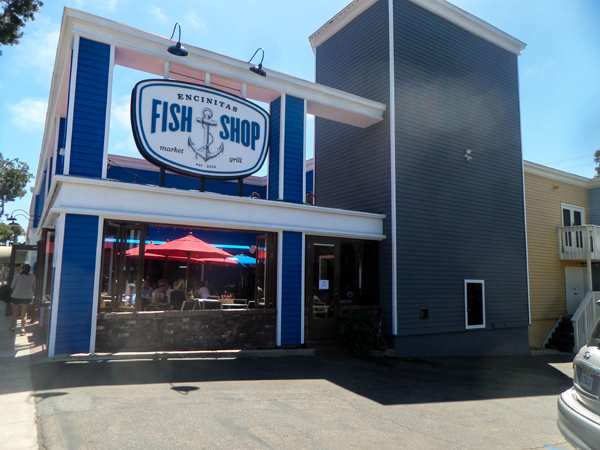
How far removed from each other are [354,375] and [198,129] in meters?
A: 5.87

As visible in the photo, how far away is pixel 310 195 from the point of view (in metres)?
12.6

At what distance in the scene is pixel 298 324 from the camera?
9.55m

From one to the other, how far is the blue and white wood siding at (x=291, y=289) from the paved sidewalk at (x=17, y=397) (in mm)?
4742

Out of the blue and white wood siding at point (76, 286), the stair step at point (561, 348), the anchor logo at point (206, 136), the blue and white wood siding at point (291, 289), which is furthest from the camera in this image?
the stair step at point (561, 348)

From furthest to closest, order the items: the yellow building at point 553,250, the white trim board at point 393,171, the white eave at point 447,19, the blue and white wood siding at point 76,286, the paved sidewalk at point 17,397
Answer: the yellow building at point 553,250 → the white eave at point 447,19 → the white trim board at point 393,171 → the blue and white wood siding at point 76,286 → the paved sidewalk at point 17,397

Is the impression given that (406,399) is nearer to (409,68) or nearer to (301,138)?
(301,138)

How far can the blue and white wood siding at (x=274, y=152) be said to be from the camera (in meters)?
10.0

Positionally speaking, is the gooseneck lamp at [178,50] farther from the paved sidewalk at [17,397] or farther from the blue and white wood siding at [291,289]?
the paved sidewalk at [17,397]

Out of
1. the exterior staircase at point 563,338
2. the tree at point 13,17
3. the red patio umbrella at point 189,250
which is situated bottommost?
the exterior staircase at point 563,338

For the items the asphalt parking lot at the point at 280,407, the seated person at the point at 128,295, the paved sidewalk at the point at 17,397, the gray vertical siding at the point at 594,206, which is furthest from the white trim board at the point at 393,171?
the gray vertical siding at the point at 594,206

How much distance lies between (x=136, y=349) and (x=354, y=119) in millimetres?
7957

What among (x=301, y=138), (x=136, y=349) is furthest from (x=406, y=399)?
(x=301, y=138)

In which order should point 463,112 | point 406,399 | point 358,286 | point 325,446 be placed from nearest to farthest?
point 325,446
point 406,399
point 358,286
point 463,112

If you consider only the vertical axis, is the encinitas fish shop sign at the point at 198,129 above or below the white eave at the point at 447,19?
below
